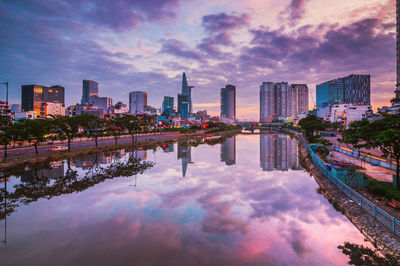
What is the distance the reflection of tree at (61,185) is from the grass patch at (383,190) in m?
30.3

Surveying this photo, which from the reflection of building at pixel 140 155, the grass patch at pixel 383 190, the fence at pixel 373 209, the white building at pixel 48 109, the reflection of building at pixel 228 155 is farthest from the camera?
the white building at pixel 48 109

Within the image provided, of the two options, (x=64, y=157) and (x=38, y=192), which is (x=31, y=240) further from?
(x=64, y=157)

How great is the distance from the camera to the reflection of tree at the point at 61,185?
22656 mm

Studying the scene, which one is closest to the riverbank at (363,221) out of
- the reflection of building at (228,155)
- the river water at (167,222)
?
the river water at (167,222)

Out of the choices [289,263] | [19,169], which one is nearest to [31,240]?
[289,263]

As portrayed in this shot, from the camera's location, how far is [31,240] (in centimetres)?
1512

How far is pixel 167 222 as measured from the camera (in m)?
18.1

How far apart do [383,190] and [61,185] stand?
3563cm

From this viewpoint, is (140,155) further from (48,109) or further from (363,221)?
(48,109)

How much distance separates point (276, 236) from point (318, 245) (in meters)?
2.76

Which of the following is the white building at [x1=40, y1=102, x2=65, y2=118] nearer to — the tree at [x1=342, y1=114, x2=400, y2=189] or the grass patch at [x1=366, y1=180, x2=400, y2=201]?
the tree at [x1=342, y1=114, x2=400, y2=189]

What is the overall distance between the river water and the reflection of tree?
113mm

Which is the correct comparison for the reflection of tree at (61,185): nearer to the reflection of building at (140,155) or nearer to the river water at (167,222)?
the river water at (167,222)

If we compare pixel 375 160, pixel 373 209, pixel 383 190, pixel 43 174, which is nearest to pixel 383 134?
pixel 383 190
